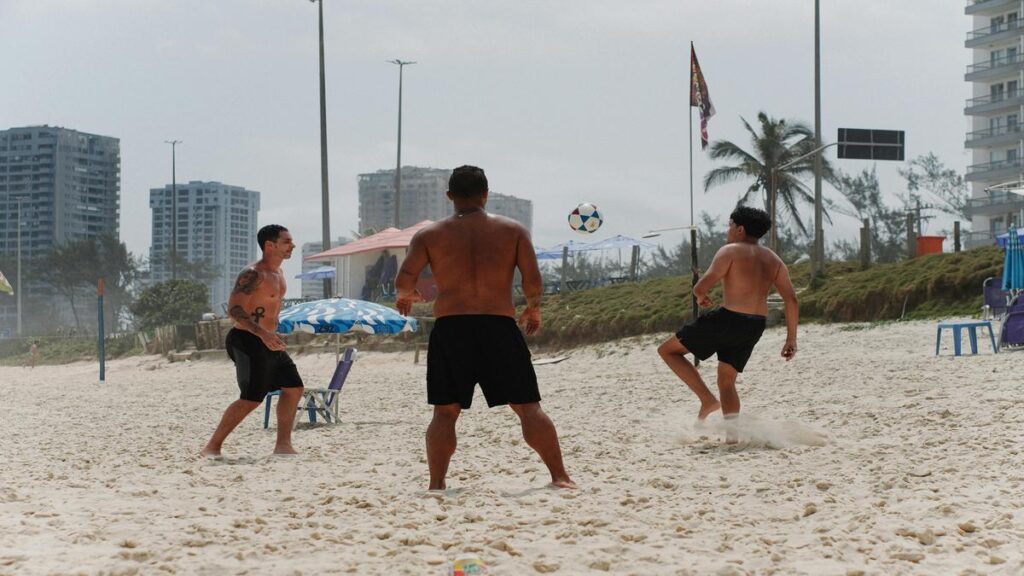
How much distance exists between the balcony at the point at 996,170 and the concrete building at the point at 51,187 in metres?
Answer: 63.9

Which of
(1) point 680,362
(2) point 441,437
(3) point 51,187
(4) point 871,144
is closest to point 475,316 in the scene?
(2) point 441,437

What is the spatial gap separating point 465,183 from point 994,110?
64.2 metres

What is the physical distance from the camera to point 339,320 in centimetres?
1078

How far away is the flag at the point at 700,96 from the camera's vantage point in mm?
22484

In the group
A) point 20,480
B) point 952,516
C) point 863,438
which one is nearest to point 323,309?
point 20,480

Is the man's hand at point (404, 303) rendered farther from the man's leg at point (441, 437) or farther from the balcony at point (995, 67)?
the balcony at point (995, 67)

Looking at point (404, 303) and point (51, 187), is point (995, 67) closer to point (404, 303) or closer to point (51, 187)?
point (404, 303)

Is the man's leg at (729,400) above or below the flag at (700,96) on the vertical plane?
below

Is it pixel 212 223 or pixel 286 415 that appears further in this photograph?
pixel 212 223

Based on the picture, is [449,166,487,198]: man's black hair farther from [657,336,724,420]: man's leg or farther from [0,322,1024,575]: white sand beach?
[657,336,724,420]: man's leg

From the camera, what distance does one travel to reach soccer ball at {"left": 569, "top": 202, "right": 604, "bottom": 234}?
17578 mm

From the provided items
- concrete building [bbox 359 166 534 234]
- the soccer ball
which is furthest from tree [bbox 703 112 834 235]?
concrete building [bbox 359 166 534 234]

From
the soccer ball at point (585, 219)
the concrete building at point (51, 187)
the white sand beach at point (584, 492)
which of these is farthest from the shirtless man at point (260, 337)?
the concrete building at point (51, 187)

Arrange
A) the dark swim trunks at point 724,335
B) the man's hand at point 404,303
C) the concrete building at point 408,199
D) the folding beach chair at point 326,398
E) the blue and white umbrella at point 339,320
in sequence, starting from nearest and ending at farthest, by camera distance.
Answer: the man's hand at point 404,303
the dark swim trunks at point 724,335
the blue and white umbrella at point 339,320
the folding beach chair at point 326,398
the concrete building at point 408,199
